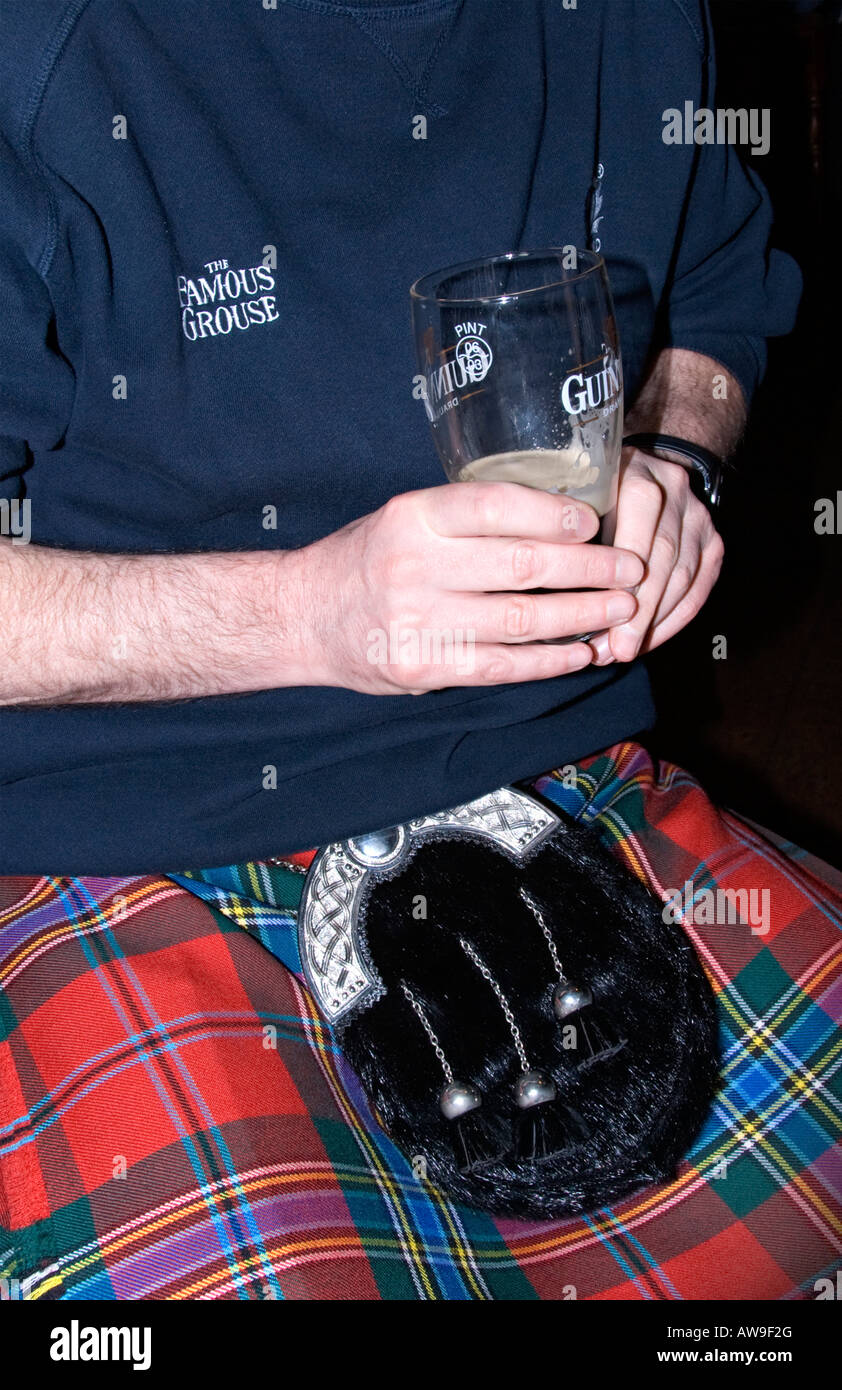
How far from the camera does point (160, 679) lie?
0.82 m

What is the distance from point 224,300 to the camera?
82cm

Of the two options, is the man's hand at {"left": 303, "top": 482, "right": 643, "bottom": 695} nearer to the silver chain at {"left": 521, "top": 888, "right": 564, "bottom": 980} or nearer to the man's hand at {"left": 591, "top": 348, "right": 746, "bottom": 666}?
the man's hand at {"left": 591, "top": 348, "right": 746, "bottom": 666}

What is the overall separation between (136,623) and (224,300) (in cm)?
24

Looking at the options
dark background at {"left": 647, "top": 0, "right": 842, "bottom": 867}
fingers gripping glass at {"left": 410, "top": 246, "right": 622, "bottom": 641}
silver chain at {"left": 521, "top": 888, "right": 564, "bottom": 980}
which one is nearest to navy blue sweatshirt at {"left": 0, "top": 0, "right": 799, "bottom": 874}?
silver chain at {"left": 521, "top": 888, "right": 564, "bottom": 980}

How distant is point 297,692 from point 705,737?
4.95 feet

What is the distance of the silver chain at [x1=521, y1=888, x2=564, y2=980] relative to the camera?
2.72 ft

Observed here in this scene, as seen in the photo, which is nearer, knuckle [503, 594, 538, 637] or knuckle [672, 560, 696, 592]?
knuckle [503, 594, 538, 637]

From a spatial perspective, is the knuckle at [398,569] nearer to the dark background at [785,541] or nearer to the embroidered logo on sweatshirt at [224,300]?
the embroidered logo on sweatshirt at [224,300]

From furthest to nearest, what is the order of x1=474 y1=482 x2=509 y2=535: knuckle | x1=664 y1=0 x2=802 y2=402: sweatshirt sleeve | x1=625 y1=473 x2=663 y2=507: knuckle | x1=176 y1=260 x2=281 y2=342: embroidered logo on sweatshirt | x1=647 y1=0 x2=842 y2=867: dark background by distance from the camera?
1. x1=647 y1=0 x2=842 y2=867: dark background
2. x1=664 y1=0 x2=802 y2=402: sweatshirt sleeve
3. x1=176 y1=260 x2=281 y2=342: embroidered logo on sweatshirt
4. x1=625 y1=473 x2=663 y2=507: knuckle
5. x1=474 y1=482 x2=509 y2=535: knuckle

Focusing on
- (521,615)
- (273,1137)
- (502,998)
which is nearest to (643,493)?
(521,615)

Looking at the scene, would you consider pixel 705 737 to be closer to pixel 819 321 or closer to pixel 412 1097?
pixel 412 1097

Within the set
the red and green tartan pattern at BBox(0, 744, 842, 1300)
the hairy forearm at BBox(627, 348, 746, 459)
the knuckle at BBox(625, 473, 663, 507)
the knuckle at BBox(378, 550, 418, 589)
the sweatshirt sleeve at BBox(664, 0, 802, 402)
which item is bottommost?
the red and green tartan pattern at BBox(0, 744, 842, 1300)

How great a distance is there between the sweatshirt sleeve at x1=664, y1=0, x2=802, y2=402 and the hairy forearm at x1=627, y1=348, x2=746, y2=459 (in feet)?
0.08

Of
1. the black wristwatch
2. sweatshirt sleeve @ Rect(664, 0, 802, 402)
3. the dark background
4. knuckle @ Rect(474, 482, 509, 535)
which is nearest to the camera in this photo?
knuckle @ Rect(474, 482, 509, 535)
